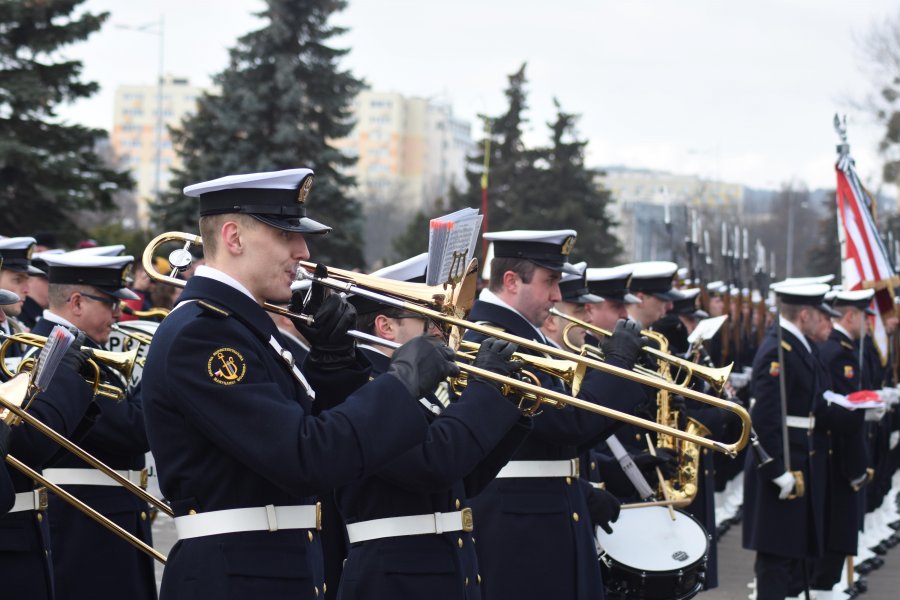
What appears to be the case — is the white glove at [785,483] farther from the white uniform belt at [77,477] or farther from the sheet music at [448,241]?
the sheet music at [448,241]

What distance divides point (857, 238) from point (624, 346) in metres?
7.31

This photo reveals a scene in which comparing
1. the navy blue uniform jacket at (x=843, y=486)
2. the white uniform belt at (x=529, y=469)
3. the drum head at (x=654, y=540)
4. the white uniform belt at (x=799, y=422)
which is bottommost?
the navy blue uniform jacket at (x=843, y=486)

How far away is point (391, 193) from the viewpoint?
110688 millimetres

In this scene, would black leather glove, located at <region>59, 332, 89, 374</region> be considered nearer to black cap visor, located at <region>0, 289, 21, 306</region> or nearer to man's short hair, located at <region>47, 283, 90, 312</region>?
black cap visor, located at <region>0, 289, 21, 306</region>

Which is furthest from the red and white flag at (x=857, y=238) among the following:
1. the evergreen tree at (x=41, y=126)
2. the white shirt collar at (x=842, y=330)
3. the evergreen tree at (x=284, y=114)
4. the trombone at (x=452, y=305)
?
the evergreen tree at (x=284, y=114)

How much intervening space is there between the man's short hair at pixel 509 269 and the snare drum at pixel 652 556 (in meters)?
1.66

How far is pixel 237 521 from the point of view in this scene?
154 inches

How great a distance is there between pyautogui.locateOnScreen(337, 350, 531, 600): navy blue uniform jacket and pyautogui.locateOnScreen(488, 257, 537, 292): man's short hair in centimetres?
132

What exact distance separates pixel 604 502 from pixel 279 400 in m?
3.14

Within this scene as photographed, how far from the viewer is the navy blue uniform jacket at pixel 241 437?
377 cm

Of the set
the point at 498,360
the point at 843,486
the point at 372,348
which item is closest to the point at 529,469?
the point at 372,348

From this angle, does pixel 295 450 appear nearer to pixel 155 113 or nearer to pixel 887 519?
pixel 887 519

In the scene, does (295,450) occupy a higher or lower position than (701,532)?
higher

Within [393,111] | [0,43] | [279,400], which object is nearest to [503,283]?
[279,400]
